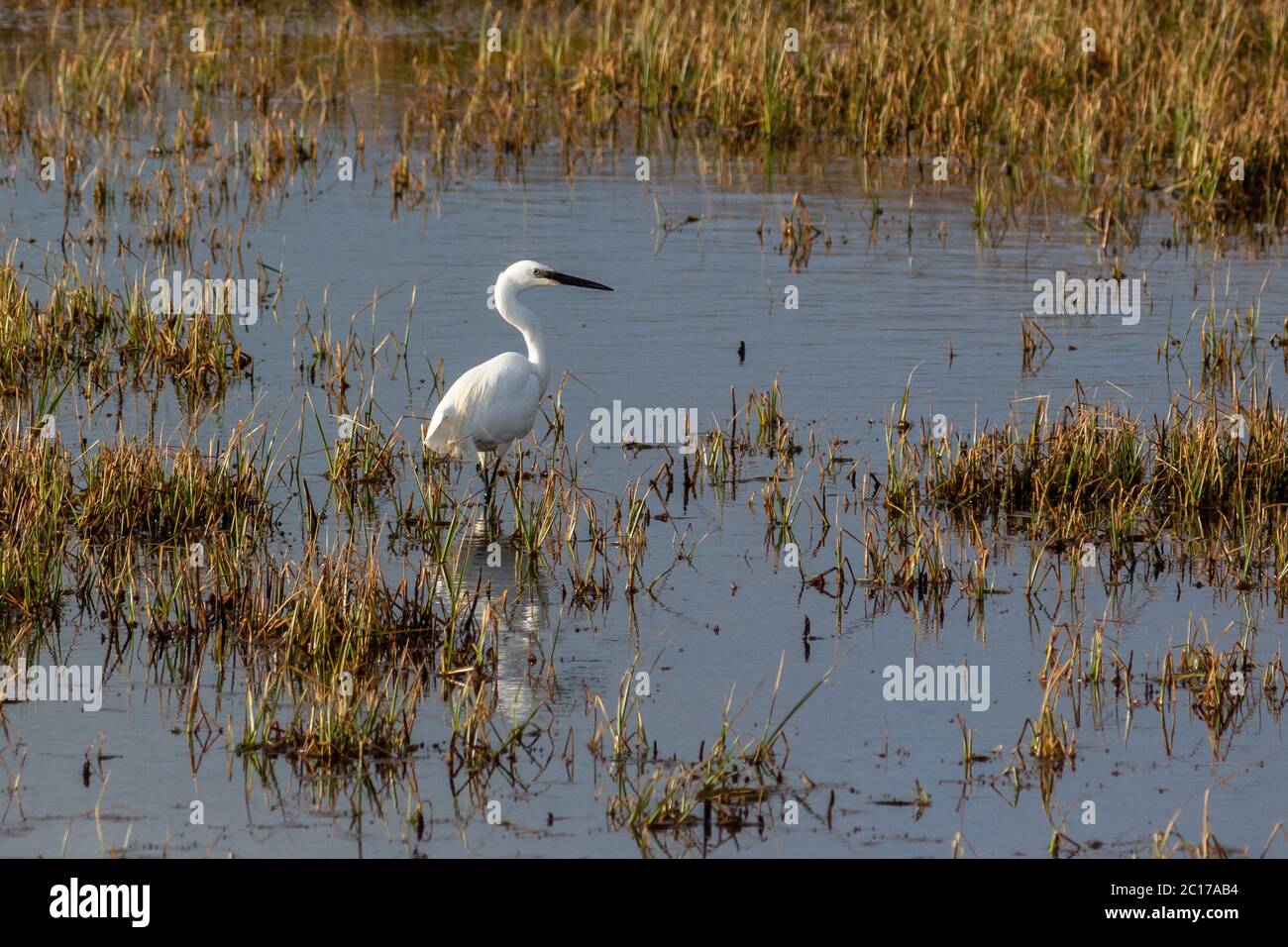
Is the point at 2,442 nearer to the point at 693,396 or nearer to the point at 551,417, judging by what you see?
the point at 551,417

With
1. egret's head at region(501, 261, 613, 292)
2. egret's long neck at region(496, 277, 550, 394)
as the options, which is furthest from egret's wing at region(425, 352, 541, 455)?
egret's head at region(501, 261, 613, 292)

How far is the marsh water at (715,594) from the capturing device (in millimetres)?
5738

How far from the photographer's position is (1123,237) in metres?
14.6

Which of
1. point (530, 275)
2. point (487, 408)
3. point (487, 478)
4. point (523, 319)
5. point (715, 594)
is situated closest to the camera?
point (715, 594)

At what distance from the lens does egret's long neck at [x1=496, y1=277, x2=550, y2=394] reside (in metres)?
9.76

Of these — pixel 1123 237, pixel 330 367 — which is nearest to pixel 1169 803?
pixel 330 367

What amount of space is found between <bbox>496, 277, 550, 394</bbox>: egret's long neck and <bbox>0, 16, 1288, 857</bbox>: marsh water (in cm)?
56

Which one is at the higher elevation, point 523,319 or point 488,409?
point 523,319

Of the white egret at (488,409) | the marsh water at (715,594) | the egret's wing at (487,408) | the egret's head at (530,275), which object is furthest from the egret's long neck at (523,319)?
the marsh water at (715,594)

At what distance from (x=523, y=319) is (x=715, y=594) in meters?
2.50

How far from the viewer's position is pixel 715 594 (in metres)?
7.93

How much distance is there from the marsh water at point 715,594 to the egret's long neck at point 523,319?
1.84 feet

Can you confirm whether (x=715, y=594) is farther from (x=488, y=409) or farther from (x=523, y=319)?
(x=523, y=319)

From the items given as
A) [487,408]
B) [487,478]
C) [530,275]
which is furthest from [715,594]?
[530,275]
